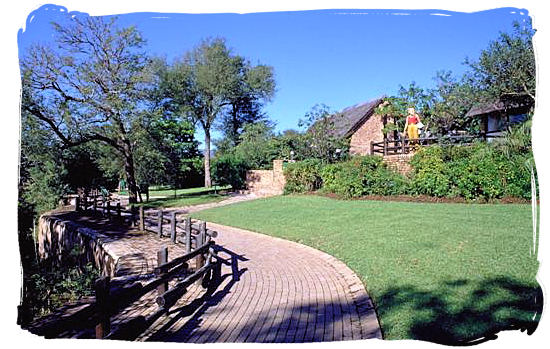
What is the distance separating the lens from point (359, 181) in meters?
10.1

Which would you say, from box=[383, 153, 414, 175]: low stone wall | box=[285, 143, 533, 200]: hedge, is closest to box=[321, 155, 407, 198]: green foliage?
box=[285, 143, 533, 200]: hedge

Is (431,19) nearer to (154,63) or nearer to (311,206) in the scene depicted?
(154,63)

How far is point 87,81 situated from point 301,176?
21.4 feet

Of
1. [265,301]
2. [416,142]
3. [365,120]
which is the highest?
[365,120]

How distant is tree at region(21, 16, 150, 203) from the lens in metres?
1.64

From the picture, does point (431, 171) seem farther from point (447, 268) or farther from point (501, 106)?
point (501, 106)

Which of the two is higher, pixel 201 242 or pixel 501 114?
pixel 501 114

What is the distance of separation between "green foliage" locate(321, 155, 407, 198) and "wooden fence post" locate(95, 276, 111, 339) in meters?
6.60

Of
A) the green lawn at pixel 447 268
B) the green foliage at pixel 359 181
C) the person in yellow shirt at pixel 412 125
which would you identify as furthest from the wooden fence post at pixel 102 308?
the green foliage at pixel 359 181

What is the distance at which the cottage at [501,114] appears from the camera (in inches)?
64.9

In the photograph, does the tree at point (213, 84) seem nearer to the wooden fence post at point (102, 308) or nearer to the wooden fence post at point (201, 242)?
the wooden fence post at point (102, 308)

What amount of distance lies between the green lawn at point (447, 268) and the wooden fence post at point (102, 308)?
1373 millimetres

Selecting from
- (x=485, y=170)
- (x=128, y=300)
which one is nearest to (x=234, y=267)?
(x=128, y=300)

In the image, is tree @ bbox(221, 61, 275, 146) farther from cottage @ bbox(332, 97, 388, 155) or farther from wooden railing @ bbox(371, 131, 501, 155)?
wooden railing @ bbox(371, 131, 501, 155)
